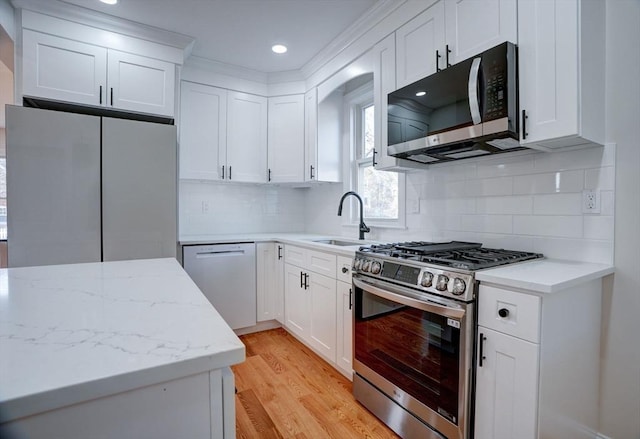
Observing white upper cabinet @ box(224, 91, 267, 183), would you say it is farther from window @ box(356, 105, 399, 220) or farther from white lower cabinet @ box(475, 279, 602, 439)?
white lower cabinet @ box(475, 279, 602, 439)

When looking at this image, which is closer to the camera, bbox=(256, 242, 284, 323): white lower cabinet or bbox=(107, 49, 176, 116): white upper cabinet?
bbox=(107, 49, 176, 116): white upper cabinet

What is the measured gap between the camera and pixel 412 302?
1.54 meters

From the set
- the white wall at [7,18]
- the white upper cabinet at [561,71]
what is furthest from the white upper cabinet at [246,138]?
the white upper cabinet at [561,71]

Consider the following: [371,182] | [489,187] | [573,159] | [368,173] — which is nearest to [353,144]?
[368,173]

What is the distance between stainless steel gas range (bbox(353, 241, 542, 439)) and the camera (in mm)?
1365

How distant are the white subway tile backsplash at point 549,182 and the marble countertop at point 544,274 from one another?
37 cm

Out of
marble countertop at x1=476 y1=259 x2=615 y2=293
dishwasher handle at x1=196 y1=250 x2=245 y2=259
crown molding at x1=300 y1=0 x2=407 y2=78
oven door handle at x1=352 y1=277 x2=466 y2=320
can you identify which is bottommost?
oven door handle at x1=352 y1=277 x2=466 y2=320

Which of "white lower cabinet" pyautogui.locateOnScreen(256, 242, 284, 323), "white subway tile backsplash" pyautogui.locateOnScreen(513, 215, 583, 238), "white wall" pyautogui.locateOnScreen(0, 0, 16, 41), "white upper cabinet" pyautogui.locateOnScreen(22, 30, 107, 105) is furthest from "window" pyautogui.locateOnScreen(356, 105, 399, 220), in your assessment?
"white wall" pyautogui.locateOnScreen(0, 0, 16, 41)

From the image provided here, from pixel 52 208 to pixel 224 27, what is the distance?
183 centimetres

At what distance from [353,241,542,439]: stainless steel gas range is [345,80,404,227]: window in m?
0.91

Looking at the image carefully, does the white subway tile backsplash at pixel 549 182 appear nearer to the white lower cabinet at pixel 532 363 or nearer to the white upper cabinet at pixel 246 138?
the white lower cabinet at pixel 532 363

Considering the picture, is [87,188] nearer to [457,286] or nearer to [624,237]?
[457,286]

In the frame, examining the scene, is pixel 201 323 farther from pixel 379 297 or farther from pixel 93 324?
pixel 379 297

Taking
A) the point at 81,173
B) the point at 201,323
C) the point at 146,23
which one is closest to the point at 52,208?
the point at 81,173
